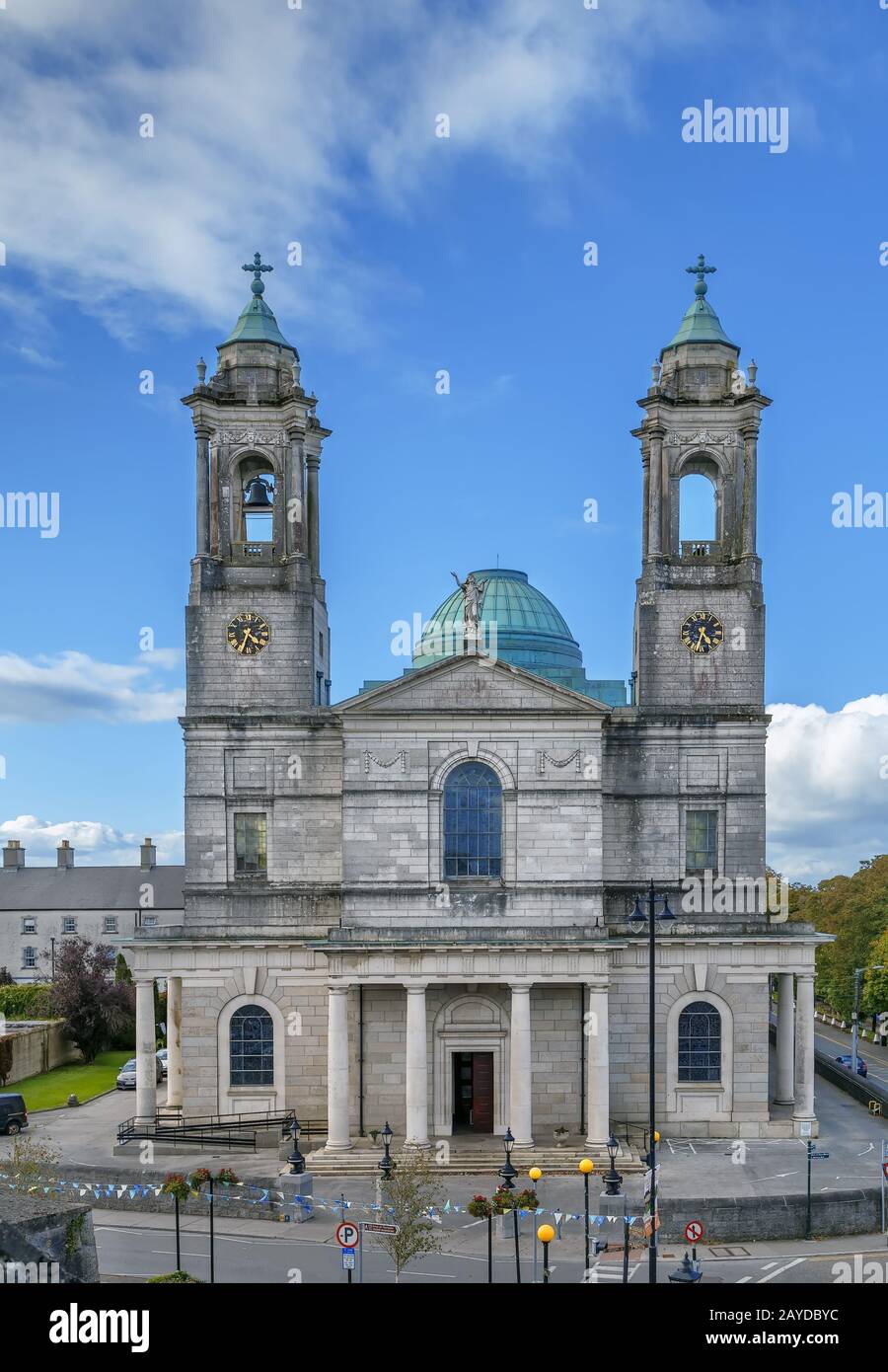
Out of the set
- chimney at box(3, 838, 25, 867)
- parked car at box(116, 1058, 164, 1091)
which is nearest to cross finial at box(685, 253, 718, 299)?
parked car at box(116, 1058, 164, 1091)

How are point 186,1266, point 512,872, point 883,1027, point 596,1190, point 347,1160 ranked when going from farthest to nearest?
point 883,1027 < point 512,872 < point 347,1160 < point 596,1190 < point 186,1266

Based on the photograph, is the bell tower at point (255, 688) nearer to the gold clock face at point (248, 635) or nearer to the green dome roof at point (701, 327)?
the gold clock face at point (248, 635)

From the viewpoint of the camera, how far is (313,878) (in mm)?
42156

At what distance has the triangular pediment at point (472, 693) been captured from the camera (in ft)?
134

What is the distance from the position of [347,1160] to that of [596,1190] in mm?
8013

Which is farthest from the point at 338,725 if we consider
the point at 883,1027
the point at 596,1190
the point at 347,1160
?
the point at 883,1027

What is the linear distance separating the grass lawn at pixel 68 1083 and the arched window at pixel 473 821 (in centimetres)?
2186

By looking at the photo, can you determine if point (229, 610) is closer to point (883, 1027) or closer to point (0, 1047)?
point (0, 1047)

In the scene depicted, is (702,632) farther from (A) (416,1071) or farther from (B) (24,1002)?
(B) (24,1002)

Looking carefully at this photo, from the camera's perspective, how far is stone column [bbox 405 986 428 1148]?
38.3 metres

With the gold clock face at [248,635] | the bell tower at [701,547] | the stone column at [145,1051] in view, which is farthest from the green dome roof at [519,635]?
the stone column at [145,1051]

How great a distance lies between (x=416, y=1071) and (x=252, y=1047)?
6363mm

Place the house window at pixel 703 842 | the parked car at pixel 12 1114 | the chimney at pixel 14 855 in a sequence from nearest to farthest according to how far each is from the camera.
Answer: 1. the house window at pixel 703 842
2. the parked car at pixel 12 1114
3. the chimney at pixel 14 855

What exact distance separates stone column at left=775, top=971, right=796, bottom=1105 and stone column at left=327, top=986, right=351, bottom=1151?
1543cm
